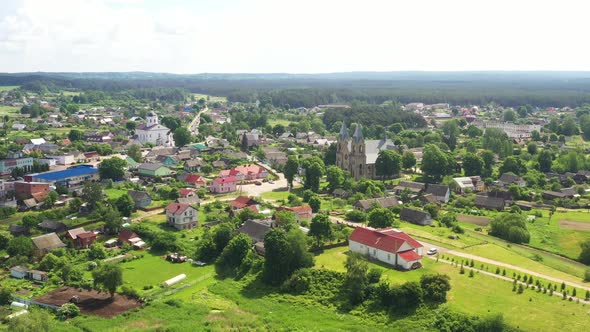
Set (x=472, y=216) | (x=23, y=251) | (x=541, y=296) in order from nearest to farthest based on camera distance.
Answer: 1. (x=541, y=296)
2. (x=23, y=251)
3. (x=472, y=216)

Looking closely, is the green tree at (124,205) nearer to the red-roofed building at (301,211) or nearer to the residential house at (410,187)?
the red-roofed building at (301,211)

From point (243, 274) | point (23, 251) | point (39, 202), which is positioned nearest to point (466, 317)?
point (243, 274)

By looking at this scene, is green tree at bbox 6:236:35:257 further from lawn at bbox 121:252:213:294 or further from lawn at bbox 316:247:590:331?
lawn at bbox 316:247:590:331

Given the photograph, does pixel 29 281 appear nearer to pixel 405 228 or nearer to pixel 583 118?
pixel 405 228

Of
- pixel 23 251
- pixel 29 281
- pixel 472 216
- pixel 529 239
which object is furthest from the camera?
pixel 472 216

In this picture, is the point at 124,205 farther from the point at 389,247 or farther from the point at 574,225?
the point at 574,225

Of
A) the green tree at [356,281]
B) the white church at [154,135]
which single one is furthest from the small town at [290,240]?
the white church at [154,135]
